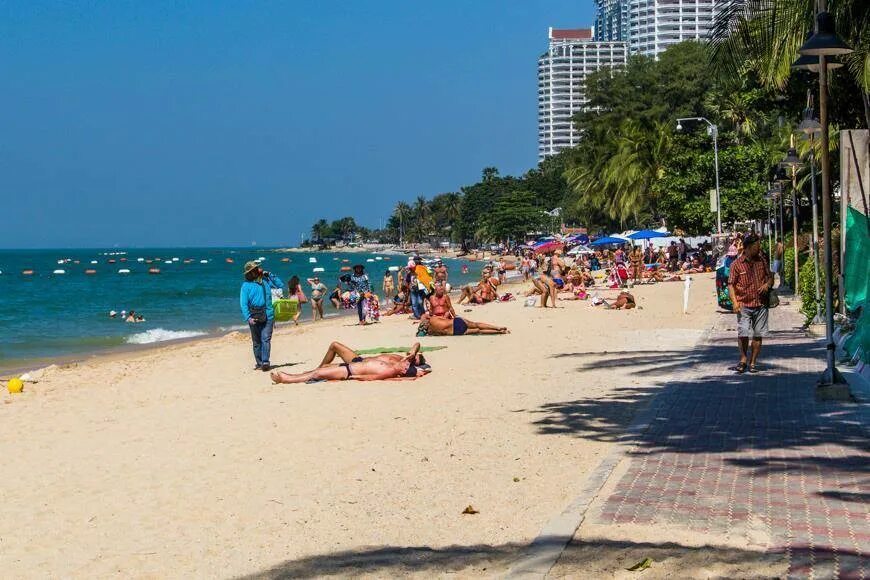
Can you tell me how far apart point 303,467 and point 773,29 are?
11411mm

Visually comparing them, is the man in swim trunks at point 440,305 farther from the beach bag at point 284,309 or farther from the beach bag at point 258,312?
the beach bag at point 258,312

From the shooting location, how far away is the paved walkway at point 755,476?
516 cm

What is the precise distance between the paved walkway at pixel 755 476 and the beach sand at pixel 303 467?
45 centimetres

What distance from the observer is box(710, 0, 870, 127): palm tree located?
15336 mm

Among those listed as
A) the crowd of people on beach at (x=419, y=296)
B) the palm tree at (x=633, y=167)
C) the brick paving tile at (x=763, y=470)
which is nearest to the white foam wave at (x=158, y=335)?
the crowd of people on beach at (x=419, y=296)

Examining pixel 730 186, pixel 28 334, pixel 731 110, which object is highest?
pixel 731 110

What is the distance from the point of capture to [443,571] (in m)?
5.21

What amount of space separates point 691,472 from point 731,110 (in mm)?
46214

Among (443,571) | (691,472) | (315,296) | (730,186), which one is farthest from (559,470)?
(730,186)

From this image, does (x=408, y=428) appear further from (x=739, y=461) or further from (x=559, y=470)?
(x=739, y=461)

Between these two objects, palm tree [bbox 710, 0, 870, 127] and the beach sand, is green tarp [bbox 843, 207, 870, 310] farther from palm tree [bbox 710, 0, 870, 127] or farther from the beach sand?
palm tree [bbox 710, 0, 870, 127]

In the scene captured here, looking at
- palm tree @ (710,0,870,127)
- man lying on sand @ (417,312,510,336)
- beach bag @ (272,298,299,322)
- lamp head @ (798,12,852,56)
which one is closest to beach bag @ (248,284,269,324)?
man lying on sand @ (417,312,510,336)

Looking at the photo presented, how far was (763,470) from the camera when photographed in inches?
268

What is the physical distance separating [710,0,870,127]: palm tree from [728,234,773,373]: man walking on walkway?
16.0ft
